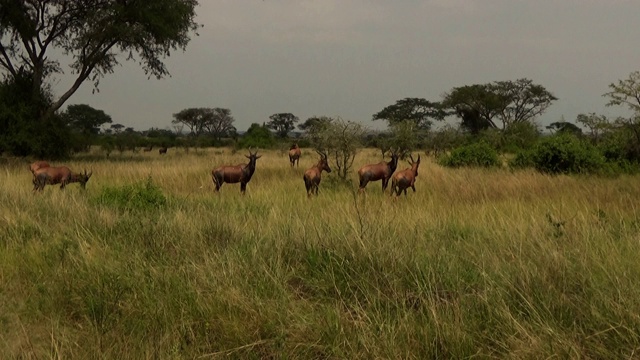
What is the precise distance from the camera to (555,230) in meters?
4.46

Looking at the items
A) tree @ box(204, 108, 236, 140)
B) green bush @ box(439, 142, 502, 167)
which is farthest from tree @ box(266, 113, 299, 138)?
green bush @ box(439, 142, 502, 167)

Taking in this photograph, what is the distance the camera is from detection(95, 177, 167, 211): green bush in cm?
718

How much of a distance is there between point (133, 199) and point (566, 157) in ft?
36.6

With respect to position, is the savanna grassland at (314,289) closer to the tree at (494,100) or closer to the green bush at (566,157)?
the green bush at (566,157)

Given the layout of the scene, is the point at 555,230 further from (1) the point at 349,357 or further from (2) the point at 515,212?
(1) the point at 349,357

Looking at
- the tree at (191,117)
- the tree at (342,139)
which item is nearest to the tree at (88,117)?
the tree at (191,117)

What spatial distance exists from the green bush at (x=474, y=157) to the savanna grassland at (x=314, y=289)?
11.3 m

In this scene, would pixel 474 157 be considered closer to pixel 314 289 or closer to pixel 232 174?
pixel 232 174

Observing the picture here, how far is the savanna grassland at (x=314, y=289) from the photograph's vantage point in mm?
2381

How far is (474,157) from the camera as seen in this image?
16.7 m

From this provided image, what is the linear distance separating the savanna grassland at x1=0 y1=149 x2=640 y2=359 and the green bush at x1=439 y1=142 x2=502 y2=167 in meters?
11.3

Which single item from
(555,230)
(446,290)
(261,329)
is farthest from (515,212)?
(261,329)

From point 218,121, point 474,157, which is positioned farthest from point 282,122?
point 474,157

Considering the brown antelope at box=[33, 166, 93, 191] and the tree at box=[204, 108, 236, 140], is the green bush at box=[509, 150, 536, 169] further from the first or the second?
the tree at box=[204, 108, 236, 140]
